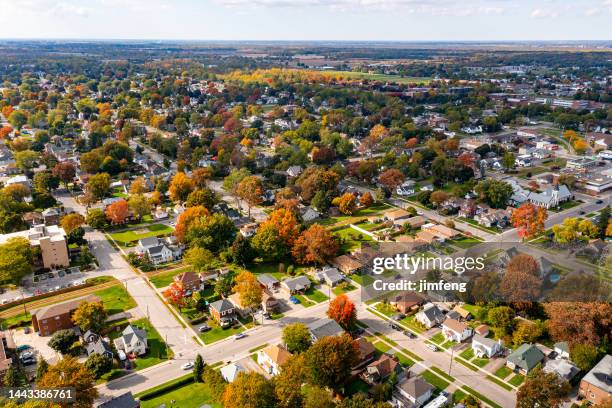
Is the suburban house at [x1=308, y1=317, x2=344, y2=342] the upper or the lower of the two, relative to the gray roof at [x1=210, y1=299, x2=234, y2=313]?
upper

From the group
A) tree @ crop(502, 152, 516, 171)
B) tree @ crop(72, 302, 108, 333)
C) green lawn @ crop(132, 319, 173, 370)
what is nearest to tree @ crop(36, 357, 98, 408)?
green lawn @ crop(132, 319, 173, 370)

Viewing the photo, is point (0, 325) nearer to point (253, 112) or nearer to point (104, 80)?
point (253, 112)

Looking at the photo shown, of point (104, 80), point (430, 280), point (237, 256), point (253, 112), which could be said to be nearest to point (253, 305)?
point (237, 256)

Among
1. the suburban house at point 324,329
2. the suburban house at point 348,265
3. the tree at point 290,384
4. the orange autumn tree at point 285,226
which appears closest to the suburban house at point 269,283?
the orange autumn tree at point 285,226

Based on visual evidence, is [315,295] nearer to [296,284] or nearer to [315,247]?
[296,284]

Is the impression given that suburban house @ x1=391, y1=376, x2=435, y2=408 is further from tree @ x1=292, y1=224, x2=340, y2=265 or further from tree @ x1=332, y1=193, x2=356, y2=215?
tree @ x1=332, y1=193, x2=356, y2=215

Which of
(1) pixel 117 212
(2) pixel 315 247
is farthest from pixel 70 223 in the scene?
(2) pixel 315 247
